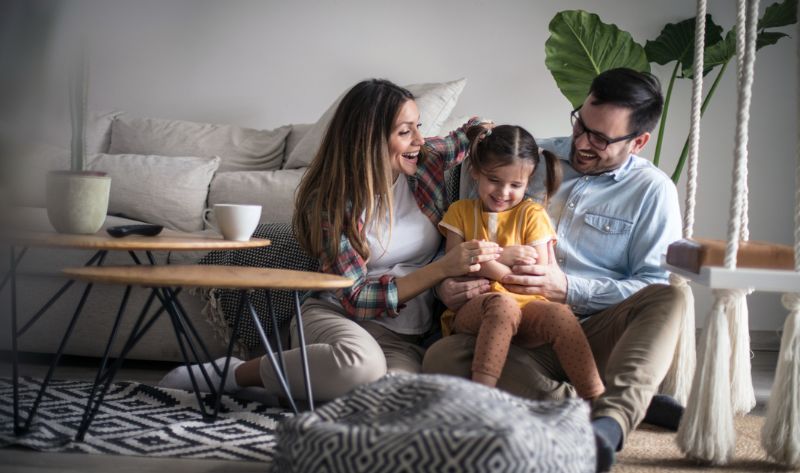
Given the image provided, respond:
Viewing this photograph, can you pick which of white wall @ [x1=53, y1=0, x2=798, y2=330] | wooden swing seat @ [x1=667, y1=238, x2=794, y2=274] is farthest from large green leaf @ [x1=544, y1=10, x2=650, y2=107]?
wooden swing seat @ [x1=667, y1=238, x2=794, y2=274]

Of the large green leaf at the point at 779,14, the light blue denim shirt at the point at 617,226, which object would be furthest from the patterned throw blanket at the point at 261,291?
the large green leaf at the point at 779,14

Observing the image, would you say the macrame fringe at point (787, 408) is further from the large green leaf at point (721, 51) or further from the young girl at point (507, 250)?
the large green leaf at point (721, 51)

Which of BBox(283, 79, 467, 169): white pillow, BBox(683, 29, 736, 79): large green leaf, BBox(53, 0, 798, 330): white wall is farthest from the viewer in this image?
BBox(53, 0, 798, 330): white wall

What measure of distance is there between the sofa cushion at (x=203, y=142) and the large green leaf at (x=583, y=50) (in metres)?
1.12

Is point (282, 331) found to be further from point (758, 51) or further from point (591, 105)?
point (758, 51)

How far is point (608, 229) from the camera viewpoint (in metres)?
1.93

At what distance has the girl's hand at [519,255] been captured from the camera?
5.91 feet

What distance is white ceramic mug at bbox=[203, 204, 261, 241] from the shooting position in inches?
65.2

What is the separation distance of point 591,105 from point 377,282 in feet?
2.22

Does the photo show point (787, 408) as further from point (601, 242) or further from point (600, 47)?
point (600, 47)

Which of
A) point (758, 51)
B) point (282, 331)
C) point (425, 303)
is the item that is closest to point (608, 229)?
point (425, 303)

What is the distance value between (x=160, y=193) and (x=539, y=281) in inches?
61.2

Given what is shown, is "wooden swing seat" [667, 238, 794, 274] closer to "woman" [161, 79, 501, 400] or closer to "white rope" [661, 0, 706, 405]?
"white rope" [661, 0, 706, 405]

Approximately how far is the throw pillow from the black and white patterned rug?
84cm
